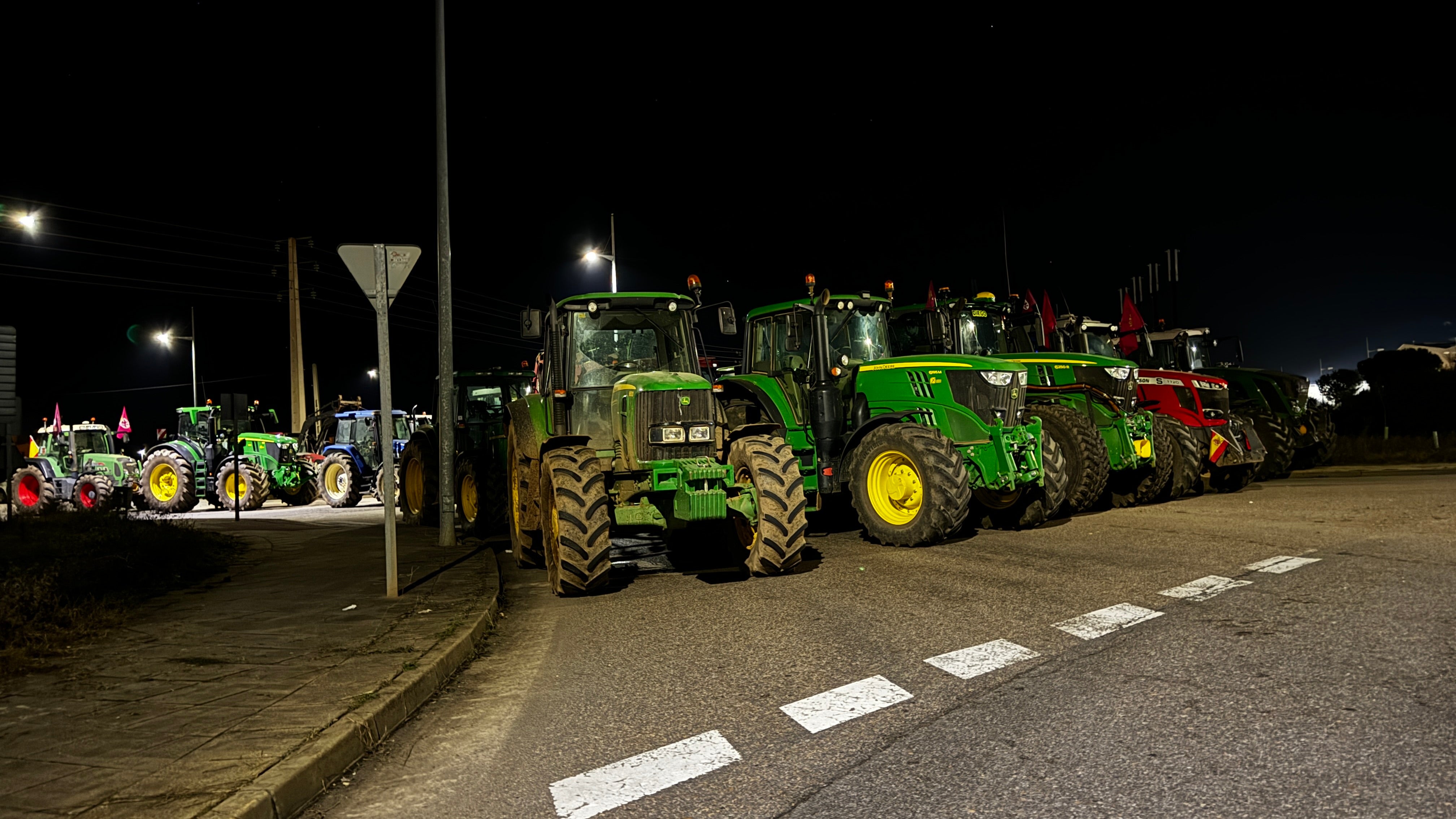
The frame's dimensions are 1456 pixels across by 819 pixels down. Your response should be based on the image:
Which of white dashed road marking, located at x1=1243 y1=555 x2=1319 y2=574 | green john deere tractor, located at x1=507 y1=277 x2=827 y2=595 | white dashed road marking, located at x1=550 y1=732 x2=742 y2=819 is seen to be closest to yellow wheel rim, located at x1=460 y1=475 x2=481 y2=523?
green john deere tractor, located at x1=507 y1=277 x2=827 y2=595

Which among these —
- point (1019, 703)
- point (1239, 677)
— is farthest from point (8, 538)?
point (1239, 677)

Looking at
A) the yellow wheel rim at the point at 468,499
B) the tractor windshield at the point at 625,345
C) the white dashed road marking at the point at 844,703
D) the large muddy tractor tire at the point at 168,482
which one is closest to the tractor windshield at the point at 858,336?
the tractor windshield at the point at 625,345

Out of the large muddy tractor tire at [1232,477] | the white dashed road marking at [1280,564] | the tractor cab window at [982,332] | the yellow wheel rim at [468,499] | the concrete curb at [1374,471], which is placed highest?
the tractor cab window at [982,332]

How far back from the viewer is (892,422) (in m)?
11.6

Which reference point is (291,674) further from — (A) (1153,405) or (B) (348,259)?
(A) (1153,405)

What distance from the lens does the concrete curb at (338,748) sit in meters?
3.70

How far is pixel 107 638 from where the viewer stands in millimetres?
6801

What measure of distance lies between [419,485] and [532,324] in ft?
22.6

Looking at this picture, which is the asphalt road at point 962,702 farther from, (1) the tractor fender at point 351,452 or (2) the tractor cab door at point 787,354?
(1) the tractor fender at point 351,452

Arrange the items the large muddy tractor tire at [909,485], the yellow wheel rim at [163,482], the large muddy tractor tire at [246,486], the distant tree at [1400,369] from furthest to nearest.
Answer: the distant tree at [1400,369] < the yellow wheel rim at [163,482] < the large muddy tractor tire at [246,486] < the large muddy tractor tire at [909,485]

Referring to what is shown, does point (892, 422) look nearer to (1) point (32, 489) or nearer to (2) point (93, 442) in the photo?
(2) point (93, 442)

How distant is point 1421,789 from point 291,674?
213 inches

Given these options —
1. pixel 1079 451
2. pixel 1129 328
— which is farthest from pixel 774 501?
pixel 1129 328

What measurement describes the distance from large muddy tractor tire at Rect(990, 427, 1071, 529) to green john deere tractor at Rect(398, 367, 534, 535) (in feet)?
22.2
